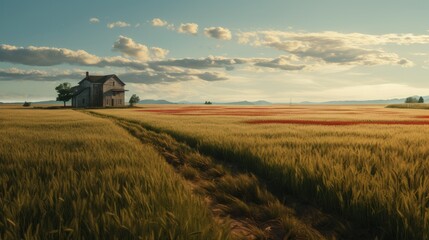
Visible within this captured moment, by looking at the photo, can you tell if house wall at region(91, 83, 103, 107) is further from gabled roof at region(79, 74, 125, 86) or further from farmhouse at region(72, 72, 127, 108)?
gabled roof at region(79, 74, 125, 86)

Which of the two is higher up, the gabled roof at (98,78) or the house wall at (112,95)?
the gabled roof at (98,78)

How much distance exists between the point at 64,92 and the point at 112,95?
19.8 metres

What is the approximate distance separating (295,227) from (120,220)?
2.16 metres

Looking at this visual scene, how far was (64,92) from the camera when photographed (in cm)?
10300

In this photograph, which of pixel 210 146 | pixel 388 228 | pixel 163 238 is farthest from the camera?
pixel 210 146

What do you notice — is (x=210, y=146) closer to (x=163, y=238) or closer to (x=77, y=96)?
(x=163, y=238)

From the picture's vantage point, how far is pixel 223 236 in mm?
3352

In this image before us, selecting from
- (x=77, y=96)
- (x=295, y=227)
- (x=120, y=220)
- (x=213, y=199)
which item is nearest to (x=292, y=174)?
(x=213, y=199)

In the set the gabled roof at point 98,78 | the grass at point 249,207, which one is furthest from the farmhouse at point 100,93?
the grass at point 249,207

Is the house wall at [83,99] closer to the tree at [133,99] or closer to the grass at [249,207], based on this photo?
the tree at [133,99]

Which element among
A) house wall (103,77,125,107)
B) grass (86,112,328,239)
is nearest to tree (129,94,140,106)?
house wall (103,77,125,107)

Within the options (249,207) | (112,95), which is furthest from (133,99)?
(249,207)

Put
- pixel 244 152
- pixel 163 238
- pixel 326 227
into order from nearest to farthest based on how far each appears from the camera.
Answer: pixel 163 238
pixel 326 227
pixel 244 152

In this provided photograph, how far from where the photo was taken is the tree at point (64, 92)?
335 ft
